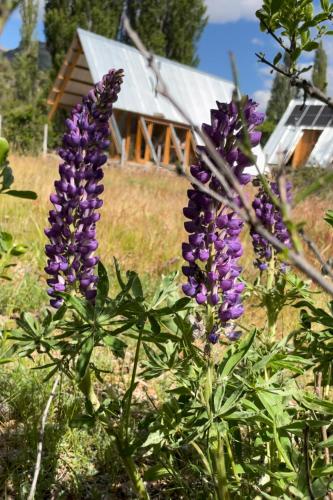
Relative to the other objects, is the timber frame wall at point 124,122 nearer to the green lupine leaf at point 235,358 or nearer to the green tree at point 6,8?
the green lupine leaf at point 235,358

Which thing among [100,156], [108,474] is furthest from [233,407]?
[108,474]

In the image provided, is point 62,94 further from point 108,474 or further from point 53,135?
point 108,474

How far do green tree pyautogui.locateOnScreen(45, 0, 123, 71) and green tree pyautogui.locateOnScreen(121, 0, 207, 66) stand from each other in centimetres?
182

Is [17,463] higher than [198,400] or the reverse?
the reverse

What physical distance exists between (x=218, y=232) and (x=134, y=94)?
69.0ft

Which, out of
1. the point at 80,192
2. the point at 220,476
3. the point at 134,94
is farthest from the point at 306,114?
the point at 220,476

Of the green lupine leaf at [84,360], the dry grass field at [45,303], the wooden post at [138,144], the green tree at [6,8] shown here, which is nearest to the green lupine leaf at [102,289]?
the green lupine leaf at [84,360]

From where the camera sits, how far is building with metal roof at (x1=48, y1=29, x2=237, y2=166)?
20672mm

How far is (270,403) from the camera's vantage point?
1.35 metres

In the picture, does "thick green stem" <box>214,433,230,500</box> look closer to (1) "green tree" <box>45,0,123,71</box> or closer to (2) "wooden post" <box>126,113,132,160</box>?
(2) "wooden post" <box>126,113,132,160</box>

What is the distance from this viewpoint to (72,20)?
99.6 feet

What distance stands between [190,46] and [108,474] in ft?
123

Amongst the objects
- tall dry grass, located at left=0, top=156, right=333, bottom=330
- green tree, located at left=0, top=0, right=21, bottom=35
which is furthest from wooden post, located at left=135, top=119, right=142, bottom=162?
green tree, located at left=0, top=0, right=21, bottom=35

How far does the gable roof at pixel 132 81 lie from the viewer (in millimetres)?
20375
